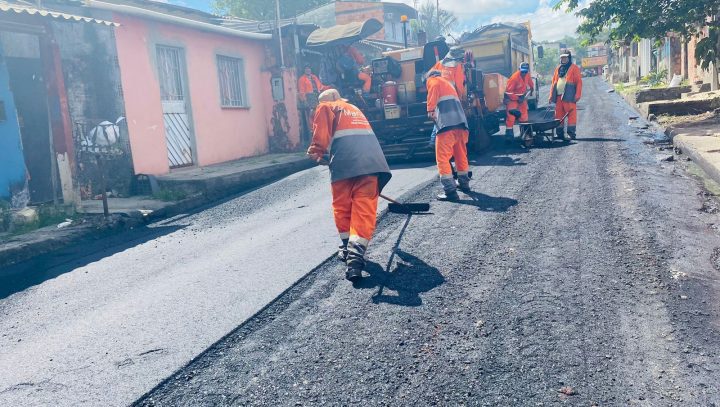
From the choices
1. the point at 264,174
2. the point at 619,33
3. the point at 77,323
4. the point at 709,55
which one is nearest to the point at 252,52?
the point at 264,174

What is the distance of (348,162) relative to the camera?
5180 mm

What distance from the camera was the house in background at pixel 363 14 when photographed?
38469 mm

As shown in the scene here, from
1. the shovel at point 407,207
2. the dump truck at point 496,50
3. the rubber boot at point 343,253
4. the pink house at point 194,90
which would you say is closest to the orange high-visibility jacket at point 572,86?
the dump truck at point 496,50

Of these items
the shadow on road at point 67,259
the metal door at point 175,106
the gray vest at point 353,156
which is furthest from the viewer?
the metal door at point 175,106

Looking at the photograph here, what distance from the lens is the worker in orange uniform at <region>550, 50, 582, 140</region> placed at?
39.1 ft

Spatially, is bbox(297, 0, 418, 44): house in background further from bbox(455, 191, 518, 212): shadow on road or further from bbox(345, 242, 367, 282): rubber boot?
bbox(345, 242, 367, 282): rubber boot

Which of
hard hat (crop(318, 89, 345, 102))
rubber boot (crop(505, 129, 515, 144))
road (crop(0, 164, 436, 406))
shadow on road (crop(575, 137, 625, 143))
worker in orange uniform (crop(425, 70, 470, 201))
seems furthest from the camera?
rubber boot (crop(505, 129, 515, 144))

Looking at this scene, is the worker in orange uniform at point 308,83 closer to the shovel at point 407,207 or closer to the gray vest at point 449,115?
the gray vest at point 449,115

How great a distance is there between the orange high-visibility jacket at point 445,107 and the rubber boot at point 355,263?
339cm

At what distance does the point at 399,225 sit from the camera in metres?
6.40

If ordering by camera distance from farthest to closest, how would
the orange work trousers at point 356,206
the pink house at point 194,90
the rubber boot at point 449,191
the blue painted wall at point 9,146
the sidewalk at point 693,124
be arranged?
the pink house at point 194,90, the blue painted wall at point 9,146, the sidewalk at point 693,124, the rubber boot at point 449,191, the orange work trousers at point 356,206

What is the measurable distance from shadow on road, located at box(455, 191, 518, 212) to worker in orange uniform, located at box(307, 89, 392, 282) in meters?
1.88

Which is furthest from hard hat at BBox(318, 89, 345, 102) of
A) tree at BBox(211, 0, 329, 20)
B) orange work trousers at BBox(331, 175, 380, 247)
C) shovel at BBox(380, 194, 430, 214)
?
tree at BBox(211, 0, 329, 20)

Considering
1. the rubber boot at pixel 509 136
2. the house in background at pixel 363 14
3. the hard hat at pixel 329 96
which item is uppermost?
the house in background at pixel 363 14
